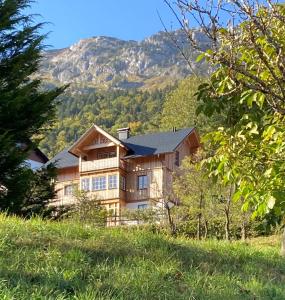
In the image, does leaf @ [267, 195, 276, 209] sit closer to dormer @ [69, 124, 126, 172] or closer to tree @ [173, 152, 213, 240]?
tree @ [173, 152, 213, 240]

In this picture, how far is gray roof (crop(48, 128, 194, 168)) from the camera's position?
48.0 metres

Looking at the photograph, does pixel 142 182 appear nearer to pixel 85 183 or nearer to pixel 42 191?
pixel 85 183

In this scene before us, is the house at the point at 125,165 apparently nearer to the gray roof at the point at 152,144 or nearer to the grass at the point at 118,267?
the gray roof at the point at 152,144

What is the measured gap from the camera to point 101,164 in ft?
161

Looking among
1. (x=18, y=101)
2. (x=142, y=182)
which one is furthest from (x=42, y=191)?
(x=142, y=182)

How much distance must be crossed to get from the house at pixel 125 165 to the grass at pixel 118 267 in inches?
1480

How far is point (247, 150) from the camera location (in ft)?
18.8

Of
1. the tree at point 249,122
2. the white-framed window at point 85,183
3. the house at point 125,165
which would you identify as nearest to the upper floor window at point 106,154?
the house at point 125,165

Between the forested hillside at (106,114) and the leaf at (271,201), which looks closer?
the leaf at (271,201)

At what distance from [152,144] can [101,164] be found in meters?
4.80

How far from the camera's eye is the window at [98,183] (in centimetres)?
4891

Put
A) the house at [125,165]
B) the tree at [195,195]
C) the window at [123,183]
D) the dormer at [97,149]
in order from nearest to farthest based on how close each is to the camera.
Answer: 1. the tree at [195,195]
2. the house at [125,165]
3. the window at [123,183]
4. the dormer at [97,149]

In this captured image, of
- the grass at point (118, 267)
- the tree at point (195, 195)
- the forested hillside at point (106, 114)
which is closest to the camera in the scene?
the grass at point (118, 267)

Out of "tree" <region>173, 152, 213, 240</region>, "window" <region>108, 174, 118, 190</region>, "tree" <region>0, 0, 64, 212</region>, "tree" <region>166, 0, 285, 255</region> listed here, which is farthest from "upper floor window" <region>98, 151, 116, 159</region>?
"tree" <region>166, 0, 285, 255</region>
